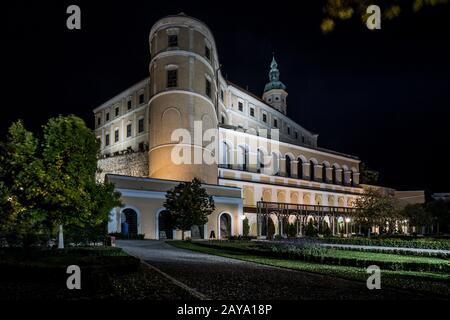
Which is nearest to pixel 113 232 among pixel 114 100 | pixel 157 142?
pixel 157 142

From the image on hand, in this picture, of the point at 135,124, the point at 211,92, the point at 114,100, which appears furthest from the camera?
the point at 114,100

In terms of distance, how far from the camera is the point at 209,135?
153 feet

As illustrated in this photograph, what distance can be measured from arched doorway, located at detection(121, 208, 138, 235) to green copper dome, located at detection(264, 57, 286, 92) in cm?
6506

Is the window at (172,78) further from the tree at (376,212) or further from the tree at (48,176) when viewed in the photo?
the tree at (48,176)

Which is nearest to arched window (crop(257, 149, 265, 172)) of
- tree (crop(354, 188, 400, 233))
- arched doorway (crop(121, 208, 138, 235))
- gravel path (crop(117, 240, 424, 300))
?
tree (crop(354, 188, 400, 233))

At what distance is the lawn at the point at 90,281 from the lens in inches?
348

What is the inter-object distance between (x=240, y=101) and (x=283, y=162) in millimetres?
13192

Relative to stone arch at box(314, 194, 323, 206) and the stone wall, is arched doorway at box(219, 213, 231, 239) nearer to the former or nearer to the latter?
the stone wall

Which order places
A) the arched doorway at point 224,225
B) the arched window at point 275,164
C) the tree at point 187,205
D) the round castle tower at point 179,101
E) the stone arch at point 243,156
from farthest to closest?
the arched window at point 275,164
the stone arch at point 243,156
the round castle tower at point 179,101
the arched doorway at point 224,225
the tree at point 187,205

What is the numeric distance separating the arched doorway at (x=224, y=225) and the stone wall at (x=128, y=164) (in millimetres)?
11319

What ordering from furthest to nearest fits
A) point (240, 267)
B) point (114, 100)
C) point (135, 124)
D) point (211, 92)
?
point (114, 100) → point (135, 124) → point (211, 92) → point (240, 267)

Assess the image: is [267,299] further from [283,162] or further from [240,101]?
[240,101]

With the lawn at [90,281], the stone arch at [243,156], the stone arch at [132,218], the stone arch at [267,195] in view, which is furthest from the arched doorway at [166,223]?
the lawn at [90,281]

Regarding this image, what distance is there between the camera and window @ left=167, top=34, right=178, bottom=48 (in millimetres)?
45375
